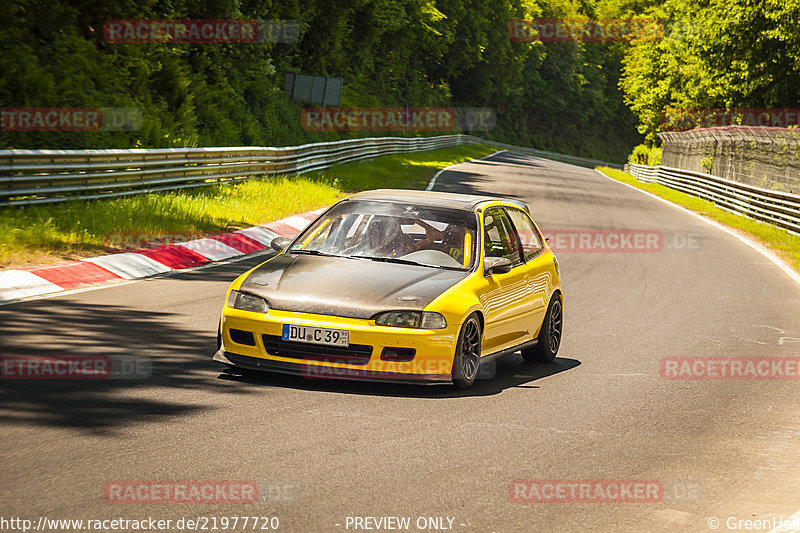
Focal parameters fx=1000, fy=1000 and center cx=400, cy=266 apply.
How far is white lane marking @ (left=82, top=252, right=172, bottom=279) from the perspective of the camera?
12.7 meters

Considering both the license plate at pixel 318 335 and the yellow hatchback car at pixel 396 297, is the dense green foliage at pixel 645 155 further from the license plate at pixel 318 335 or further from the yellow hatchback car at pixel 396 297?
the license plate at pixel 318 335

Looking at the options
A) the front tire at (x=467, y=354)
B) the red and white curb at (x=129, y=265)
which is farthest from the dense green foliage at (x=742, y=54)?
the front tire at (x=467, y=354)

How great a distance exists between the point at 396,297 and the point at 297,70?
1709 inches

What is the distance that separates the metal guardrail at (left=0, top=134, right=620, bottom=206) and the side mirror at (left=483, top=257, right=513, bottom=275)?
321 inches

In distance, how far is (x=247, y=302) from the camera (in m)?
7.50

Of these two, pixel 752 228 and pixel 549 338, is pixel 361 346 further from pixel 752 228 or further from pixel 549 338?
pixel 752 228

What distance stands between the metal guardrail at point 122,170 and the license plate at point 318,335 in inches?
316

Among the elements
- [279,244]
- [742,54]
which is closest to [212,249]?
[279,244]

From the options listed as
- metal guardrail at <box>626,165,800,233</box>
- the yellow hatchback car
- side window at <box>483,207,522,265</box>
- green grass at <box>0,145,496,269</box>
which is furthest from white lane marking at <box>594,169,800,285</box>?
the yellow hatchback car

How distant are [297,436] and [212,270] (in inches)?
328

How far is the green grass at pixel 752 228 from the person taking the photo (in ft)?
75.8

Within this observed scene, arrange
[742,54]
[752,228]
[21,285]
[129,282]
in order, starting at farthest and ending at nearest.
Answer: [742,54] → [752,228] → [129,282] → [21,285]

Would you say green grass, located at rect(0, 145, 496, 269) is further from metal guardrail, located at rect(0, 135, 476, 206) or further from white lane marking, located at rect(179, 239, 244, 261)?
white lane marking, located at rect(179, 239, 244, 261)

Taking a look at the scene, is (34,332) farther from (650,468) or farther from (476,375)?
(650,468)
